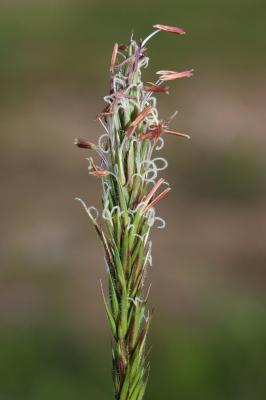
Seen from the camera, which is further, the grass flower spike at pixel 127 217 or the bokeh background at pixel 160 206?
the bokeh background at pixel 160 206

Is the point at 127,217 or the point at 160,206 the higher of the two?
the point at 127,217

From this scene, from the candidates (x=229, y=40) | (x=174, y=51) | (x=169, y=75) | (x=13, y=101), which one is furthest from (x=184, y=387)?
(x=229, y=40)

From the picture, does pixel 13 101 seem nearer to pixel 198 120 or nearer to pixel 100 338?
pixel 198 120

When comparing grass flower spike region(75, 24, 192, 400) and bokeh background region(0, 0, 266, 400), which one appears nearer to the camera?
grass flower spike region(75, 24, 192, 400)

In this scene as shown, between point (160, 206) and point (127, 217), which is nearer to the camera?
point (127, 217)
